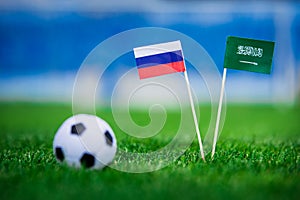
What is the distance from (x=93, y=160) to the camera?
3.36 metres

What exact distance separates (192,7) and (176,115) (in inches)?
176

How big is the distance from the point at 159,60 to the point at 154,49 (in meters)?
0.09

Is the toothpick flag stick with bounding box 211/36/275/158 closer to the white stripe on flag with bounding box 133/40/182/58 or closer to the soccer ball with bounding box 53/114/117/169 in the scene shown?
the white stripe on flag with bounding box 133/40/182/58

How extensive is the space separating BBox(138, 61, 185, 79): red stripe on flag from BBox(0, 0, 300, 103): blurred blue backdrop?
9436 mm

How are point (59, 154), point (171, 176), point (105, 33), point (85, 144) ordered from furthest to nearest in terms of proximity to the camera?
1. point (105, 33)
2. point (59, 154)
3. point (85, 144)
4. point (171, 176)

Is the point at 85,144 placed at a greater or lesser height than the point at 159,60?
lesser

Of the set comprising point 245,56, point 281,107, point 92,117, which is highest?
point 245,56

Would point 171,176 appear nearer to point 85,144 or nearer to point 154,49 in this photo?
point 85,144

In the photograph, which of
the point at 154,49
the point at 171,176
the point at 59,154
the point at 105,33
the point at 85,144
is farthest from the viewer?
the point at 105,33

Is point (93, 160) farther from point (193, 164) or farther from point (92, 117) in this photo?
point (193, 164)

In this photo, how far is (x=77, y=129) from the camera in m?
3.40

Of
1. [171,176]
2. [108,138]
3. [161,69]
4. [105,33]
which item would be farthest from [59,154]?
[105,33]

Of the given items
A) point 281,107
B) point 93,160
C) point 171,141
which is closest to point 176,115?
point 281,107

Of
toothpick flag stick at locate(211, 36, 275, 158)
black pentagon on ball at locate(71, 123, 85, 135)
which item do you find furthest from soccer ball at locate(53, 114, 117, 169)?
toothpick flag stick at locate(211, 36, 275, 158)
